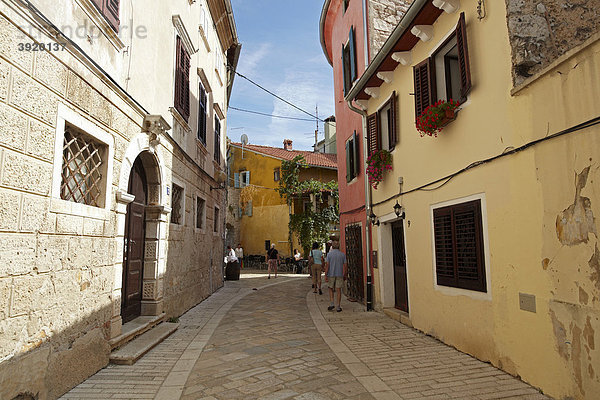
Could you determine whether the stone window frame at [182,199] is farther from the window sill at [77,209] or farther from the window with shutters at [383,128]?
the window with shutters at [383,128]

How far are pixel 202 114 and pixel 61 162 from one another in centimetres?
705

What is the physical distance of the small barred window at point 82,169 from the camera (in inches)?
172

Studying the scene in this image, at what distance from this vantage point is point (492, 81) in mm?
4992

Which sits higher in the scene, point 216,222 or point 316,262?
point 216,222

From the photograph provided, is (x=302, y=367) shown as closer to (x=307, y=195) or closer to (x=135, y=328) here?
(x=135, y=328)

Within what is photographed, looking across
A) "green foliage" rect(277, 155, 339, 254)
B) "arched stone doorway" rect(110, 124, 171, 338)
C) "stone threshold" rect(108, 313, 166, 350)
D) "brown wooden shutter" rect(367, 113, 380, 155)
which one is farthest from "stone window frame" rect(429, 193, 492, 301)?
"green foliage" rect(277, 155, 339, 254)

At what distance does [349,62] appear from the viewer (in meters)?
11.9

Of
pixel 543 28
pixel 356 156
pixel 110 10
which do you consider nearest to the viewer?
pixel 543 28

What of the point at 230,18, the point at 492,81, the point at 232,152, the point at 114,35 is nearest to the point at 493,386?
the point at 492,81

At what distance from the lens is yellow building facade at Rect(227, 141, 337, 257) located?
26797mm

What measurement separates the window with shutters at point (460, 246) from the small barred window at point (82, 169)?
482 centimetres

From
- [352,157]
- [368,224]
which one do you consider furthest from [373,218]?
[352,157]

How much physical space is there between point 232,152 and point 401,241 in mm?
24686

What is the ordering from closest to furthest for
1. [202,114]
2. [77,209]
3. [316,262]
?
[77,209] < [202,114] < [316,262]
